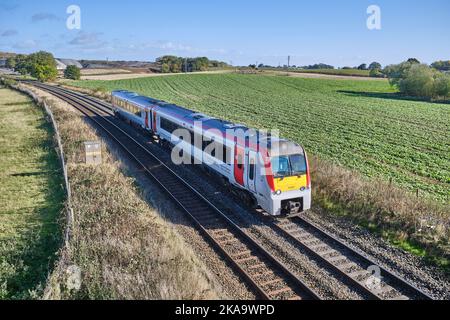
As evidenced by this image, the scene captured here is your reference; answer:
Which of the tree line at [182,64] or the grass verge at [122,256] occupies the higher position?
the tree line at [182,64]

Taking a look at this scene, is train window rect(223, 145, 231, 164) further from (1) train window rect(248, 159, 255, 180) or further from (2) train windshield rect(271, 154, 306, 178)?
(2) train windshield rect(271, 154, 306, 178)

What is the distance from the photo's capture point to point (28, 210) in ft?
49.4

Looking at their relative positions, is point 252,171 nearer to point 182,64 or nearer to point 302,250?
point 302,250

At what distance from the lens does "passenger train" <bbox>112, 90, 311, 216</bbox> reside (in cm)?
1309

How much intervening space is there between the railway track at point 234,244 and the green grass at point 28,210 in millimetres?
4603

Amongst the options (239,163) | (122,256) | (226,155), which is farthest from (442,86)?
(122,256)

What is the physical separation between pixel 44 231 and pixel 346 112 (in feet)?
129

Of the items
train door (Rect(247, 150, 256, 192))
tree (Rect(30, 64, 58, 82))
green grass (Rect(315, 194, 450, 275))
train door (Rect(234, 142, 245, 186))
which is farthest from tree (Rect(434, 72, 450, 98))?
tree (Rect(30, 64, 58, 82))

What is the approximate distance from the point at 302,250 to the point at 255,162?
3.34 metres

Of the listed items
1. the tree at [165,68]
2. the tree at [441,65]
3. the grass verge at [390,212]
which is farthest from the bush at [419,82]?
the tree at [165,68]

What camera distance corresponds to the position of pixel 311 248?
11812 millimetres

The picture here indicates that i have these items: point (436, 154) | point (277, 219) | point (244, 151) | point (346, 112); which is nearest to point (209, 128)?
point (244, 151)

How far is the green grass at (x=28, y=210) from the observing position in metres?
10.5

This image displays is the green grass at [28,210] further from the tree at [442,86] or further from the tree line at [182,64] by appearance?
the tree line at [182,64]
